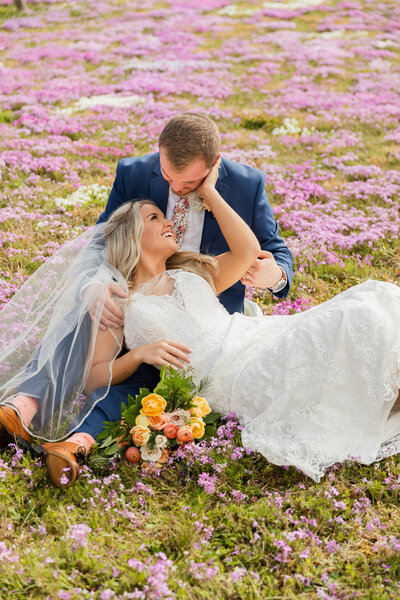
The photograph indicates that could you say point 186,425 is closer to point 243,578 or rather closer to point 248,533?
point 248,533

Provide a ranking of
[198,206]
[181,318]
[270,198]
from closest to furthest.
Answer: [181,318] → [198,206] → [270,198]

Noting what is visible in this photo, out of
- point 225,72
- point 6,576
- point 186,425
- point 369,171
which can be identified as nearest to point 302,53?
point 225,72

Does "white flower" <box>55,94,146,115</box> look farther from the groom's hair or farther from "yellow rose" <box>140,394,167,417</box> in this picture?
"yellow rose" <box>140,394,167,417</box>

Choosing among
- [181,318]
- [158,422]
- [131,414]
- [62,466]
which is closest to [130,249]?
[181,318]

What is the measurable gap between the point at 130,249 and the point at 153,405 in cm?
164

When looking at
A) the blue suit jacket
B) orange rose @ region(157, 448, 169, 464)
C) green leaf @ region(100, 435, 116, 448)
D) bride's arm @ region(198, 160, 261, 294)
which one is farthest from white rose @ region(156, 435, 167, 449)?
the blue suit jacket

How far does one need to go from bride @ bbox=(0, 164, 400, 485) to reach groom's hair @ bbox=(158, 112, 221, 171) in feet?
1.20

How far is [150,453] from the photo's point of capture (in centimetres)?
448

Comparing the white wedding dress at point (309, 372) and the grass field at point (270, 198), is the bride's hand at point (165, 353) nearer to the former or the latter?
the white wedding dress at point (309, 372)

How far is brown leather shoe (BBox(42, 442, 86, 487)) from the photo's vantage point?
4191 mm

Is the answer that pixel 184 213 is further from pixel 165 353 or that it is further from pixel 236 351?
pixel 165 353

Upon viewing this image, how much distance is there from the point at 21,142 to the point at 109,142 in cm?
194

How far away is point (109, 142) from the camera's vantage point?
12.5 meters

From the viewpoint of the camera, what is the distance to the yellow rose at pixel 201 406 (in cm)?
465
